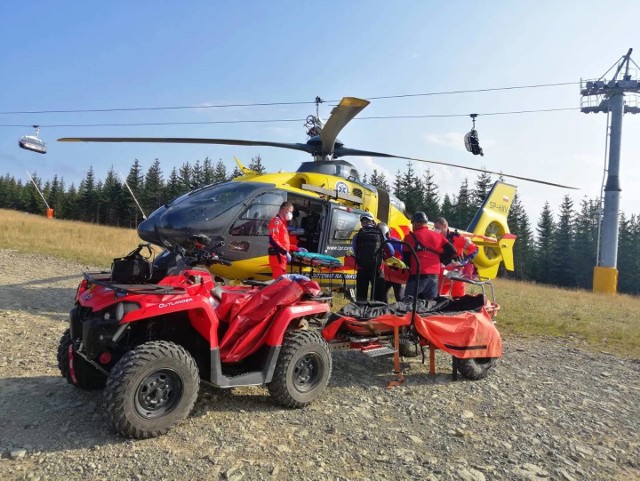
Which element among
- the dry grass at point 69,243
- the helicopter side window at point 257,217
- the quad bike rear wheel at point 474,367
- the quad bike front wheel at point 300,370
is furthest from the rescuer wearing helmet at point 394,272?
the dry grass at point 69,243

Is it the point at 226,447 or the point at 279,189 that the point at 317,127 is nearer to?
the point at 279,189

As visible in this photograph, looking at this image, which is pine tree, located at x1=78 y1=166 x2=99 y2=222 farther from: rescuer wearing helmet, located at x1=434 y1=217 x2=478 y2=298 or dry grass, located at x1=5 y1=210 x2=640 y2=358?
rescuer wearing helmet, located at x1=434 y1=217 x2=478 y2=298

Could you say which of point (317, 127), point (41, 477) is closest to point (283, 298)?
point (41, 477)

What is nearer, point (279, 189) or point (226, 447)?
point (226, 447)

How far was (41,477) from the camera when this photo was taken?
2.93 m

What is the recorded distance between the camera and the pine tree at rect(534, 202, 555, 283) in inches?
2036

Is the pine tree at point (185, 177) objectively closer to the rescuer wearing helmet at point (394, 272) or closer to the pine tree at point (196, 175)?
the pine tree at point (196, 175)

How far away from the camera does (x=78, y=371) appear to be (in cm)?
403

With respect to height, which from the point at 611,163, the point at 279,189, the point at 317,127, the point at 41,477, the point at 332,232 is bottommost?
the point at 41,477

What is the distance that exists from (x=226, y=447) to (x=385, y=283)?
16.1 ft

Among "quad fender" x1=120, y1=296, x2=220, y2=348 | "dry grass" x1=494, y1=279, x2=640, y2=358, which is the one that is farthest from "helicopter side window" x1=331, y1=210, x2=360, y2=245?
"quad fender" x1=120, y1=296, x2=220, y2=348

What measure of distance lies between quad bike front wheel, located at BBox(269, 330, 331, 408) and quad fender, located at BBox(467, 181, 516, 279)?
29.6 feet

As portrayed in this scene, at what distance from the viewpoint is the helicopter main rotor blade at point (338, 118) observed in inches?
306

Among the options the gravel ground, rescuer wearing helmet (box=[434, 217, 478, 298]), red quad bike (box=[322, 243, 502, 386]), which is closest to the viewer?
the gravel ground
